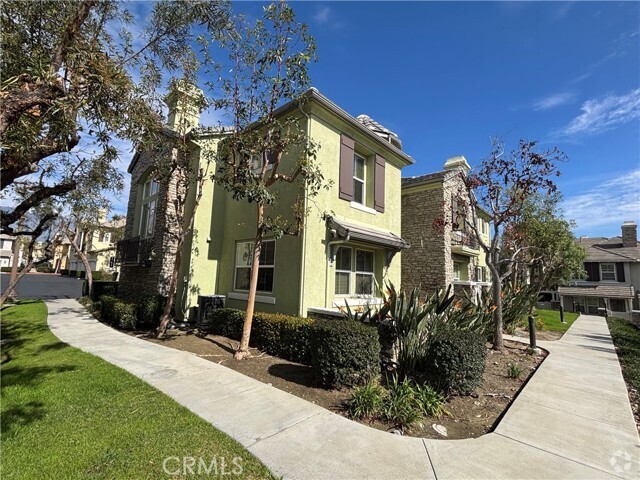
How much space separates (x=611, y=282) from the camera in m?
32.5

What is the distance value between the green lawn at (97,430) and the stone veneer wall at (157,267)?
5807mm

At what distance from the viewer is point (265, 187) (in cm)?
777

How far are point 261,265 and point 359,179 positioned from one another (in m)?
4.97

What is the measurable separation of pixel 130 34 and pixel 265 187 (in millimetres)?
4108

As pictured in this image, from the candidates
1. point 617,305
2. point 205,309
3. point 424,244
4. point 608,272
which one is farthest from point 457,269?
point 608,272

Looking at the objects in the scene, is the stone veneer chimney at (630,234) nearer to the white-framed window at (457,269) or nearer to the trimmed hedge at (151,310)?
the white-framed window at (457,269)

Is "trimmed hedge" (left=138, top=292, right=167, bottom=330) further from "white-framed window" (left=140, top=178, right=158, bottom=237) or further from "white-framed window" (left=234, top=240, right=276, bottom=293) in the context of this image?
"white-framed window" (left=140, top=178, right=158, bottom=237)

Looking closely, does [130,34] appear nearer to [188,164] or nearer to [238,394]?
[188,164]

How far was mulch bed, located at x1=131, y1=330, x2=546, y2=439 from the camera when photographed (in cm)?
480

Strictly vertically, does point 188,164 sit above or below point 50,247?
above

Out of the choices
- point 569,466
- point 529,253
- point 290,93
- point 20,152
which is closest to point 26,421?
point 20,152

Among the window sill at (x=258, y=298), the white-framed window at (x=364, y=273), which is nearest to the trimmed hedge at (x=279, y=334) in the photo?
the window sill at (x=258, y=298)

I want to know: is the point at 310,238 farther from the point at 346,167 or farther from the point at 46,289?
the point at 46,289
